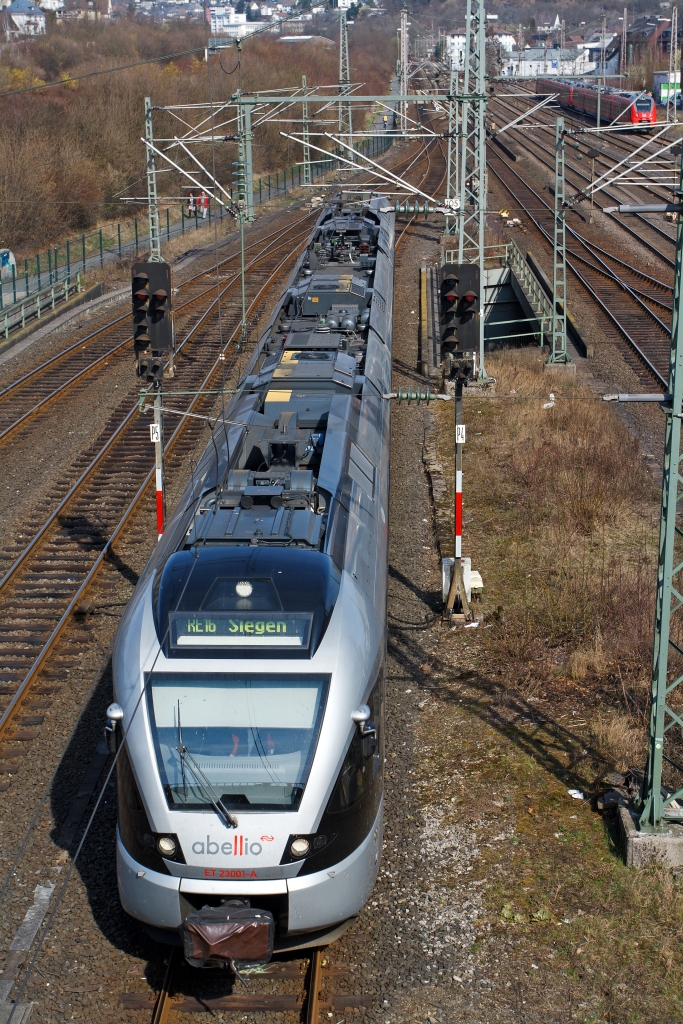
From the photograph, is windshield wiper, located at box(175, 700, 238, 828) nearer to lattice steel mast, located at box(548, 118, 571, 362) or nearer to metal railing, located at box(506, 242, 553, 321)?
lattice steel mast, located at box(548, 118, 571, 362)

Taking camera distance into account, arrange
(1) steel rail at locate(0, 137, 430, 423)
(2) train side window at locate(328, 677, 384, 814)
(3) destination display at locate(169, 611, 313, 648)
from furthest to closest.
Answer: (1) steel rail at locate(0, 137, 430, 423)
(3) destination display at locate(169, 611, 313, 648)
(2) train side window at locate(328, 677, 384, 814)

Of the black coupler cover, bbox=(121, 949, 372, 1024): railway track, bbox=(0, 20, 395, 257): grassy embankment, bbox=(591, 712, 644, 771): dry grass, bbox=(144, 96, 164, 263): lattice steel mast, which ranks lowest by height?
bbox=(121, 949, 372, 1024): railway track

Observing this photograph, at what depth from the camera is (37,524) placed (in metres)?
15.9

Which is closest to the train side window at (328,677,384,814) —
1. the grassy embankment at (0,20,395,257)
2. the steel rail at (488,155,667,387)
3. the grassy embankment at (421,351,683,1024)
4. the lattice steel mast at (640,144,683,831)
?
the grassy embankment at (421,351,683,1024)

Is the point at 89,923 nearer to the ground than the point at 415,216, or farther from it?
nearer to the ground

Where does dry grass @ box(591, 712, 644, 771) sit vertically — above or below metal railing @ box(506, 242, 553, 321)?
below

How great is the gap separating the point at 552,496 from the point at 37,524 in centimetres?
777

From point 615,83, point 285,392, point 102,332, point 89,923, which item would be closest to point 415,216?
point 102,332

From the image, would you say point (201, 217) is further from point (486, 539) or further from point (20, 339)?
point (486, 539)

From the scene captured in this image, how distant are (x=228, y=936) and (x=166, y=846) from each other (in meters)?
0.71

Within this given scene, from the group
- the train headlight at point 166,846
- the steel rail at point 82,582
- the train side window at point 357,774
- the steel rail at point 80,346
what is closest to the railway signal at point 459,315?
the steel rail at point 82,582

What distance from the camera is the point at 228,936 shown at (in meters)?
7.00

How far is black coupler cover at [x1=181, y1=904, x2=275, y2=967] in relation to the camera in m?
7.00

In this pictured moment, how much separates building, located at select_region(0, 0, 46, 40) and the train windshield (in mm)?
92351
